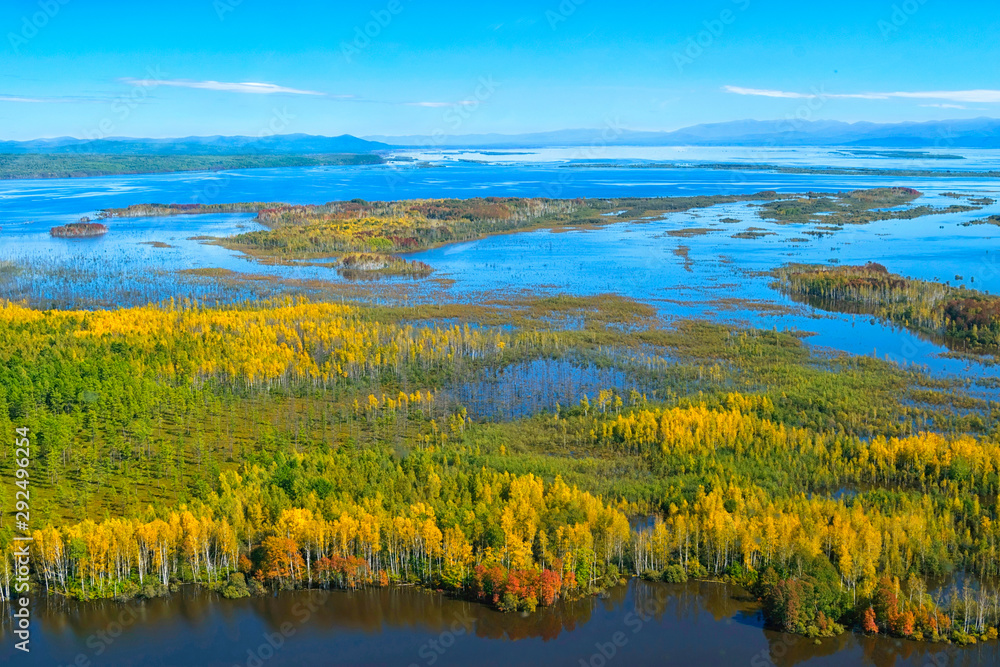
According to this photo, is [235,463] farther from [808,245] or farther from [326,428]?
[808,245]

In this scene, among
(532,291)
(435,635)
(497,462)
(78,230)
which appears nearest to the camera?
(435,635)

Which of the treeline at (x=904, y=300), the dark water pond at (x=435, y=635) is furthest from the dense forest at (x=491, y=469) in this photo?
the treeline at (x=904, y=300)

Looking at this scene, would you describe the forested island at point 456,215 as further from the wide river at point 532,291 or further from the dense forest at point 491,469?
the dense forest at point 491,469

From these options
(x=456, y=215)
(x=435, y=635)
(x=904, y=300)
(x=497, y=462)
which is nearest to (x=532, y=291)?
(x=904, y=300)

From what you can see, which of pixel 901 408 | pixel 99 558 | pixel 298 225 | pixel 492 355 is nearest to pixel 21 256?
pixel 298 225

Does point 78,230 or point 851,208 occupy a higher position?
point 851,208

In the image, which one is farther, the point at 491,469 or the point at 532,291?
the point at 532,291

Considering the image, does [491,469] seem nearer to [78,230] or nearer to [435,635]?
[435,635]
